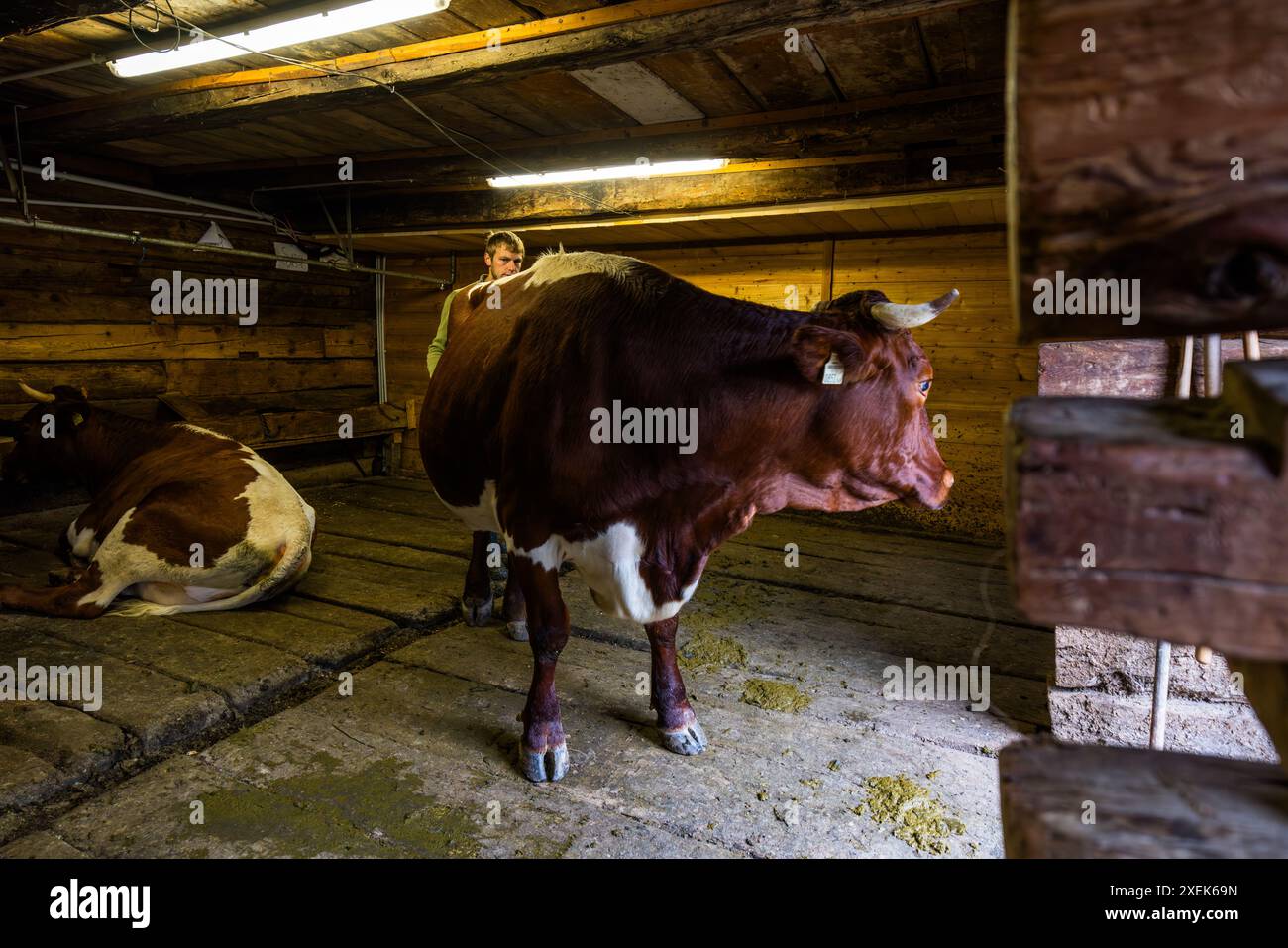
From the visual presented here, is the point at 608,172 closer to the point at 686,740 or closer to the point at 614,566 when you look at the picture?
the point at 614,566

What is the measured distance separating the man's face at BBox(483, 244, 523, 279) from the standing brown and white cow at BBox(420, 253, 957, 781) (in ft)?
6.72

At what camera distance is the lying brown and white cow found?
4031 millimetres

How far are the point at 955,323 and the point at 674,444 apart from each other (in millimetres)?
5002

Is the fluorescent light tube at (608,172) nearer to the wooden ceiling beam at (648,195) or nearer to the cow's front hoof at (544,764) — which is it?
the wooden ceiling beam at (648,195)

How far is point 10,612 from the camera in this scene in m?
3.98

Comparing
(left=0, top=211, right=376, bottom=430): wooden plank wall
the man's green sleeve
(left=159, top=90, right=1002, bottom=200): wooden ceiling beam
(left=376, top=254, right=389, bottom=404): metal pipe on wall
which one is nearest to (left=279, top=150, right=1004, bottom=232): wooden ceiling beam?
(left=159, top=90, right=1002, bottom=200): wooden ceiling beam

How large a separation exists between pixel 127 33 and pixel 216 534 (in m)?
2.56

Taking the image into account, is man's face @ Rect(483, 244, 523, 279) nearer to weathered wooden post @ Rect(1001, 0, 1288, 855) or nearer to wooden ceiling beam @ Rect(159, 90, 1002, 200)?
wooden ceiling beam @ Rect(159, 90, 1002, 200)

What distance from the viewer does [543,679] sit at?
111 inches

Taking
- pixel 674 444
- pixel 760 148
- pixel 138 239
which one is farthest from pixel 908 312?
pixel 138 239

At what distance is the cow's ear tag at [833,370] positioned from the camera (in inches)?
97.2

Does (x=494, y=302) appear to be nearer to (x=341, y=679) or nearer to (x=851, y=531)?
(x=341, y=679)

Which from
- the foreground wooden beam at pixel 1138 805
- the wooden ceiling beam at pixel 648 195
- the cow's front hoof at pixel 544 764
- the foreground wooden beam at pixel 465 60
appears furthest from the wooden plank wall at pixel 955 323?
the foreground wooden beam at pixel 1138 805
